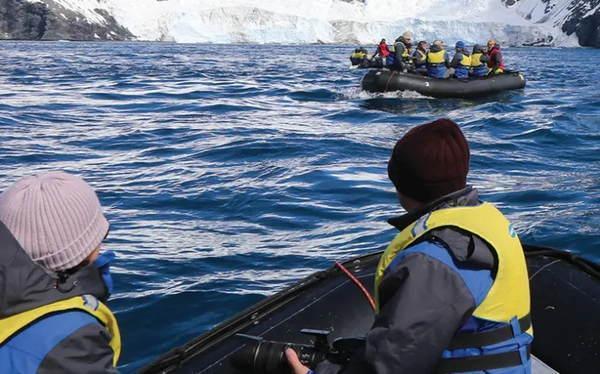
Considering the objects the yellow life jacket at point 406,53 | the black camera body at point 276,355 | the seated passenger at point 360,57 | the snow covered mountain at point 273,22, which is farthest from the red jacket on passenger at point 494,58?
the snow covered mountain at point 273,22

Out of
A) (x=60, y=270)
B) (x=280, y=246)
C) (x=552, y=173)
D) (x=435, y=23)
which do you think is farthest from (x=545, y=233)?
(x=435, y=23)

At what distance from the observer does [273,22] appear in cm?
7844

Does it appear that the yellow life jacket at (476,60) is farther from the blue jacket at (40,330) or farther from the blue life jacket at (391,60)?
the blue jacket at (40,330)

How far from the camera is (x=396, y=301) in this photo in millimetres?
1903

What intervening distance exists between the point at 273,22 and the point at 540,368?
255 feet

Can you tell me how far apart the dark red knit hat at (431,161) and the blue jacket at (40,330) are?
0.95 m

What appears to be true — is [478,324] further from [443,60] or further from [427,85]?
[443,60]

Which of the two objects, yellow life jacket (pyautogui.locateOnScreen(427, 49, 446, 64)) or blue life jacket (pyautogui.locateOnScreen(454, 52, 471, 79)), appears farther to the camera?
blue life jacket (pyautogui.locateOnScreen(454, 52, 471, 79))

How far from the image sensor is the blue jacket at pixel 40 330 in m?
1.71

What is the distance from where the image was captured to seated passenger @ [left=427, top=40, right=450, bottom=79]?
17.2m

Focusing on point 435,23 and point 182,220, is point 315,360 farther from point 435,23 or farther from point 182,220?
point 435,23

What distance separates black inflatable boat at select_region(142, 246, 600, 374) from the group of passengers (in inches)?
559

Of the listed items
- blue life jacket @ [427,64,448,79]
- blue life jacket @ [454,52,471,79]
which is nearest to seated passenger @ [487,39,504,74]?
blue life jacket @ [454,52,471,79]

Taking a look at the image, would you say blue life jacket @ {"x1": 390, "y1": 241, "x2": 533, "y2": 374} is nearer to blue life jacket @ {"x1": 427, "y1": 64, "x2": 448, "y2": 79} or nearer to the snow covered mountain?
blue life jacket @ {"x1": 427, "y1": 64, "x2": 448, "y2": 79}
